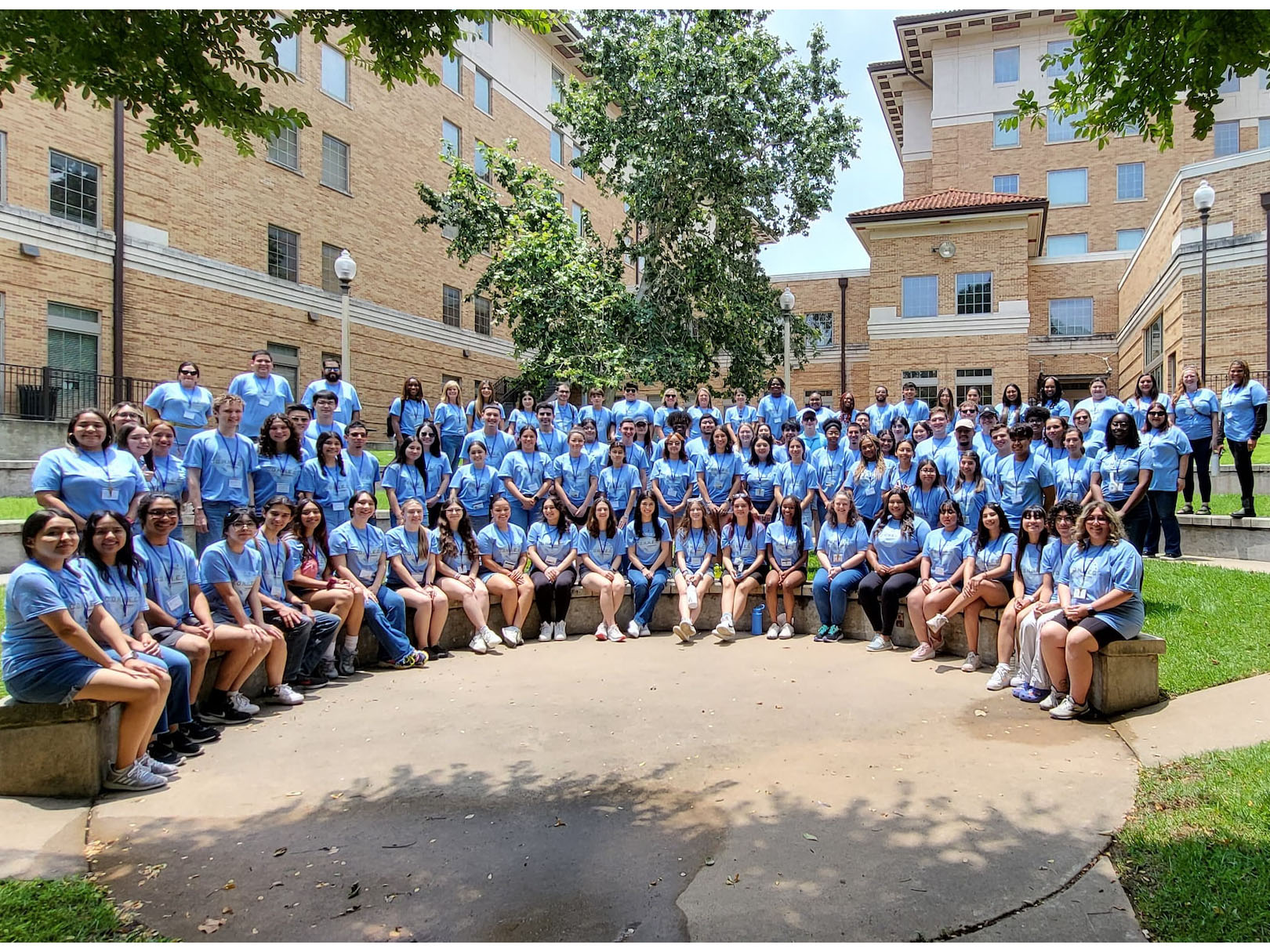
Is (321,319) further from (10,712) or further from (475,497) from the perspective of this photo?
(10,712)

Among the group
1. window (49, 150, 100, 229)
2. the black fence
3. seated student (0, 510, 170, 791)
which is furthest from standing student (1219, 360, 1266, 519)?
window (49, 150, 100, 229)

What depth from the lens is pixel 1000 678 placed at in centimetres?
698

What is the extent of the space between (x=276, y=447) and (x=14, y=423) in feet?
38.8

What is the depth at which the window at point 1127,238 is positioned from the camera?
3875cm

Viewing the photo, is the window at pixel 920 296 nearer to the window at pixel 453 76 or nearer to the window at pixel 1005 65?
the window at pixel 1005 65

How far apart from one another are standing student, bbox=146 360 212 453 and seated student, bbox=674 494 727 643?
18.9 feet

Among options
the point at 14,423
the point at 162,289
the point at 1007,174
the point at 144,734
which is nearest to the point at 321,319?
the point at 162,289

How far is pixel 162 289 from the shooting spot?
68.3ft

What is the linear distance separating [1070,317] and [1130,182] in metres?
9.09

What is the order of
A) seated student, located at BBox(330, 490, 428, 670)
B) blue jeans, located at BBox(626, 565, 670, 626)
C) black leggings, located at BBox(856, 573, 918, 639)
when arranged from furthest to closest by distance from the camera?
1. blue jeans, located at BBox(626, 565, 670, 626)
2. black leggings, located at BBox(856, 573, 918, 639)
3. seated student, located at BBox(330, 490, 428, 670)

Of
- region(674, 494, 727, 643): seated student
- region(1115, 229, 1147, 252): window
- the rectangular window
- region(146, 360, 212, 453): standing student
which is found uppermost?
the rectangular window

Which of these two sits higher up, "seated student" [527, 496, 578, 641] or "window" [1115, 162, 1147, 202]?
"window" [1115, 162, 1147, 202]

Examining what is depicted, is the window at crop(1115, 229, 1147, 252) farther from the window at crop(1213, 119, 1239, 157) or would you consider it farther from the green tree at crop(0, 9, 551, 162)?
the green tree at crop(0, 9, 551, 162)

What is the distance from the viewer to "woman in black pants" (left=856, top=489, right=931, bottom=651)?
8.53 metres
